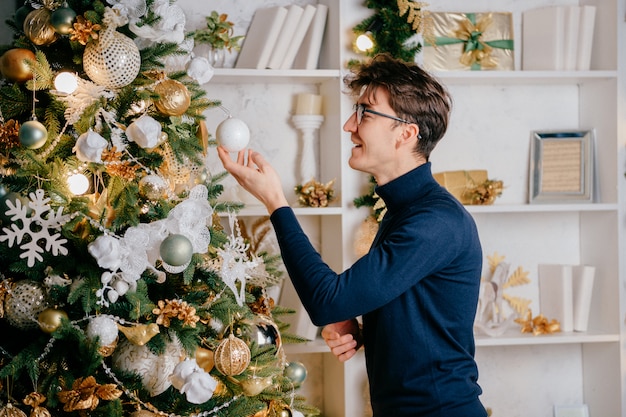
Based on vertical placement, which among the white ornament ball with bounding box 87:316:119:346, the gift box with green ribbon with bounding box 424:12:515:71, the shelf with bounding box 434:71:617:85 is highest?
the gift box with green ribbon with bounding box 424:12:515:71

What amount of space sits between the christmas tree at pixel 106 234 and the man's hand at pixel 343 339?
0.19 m

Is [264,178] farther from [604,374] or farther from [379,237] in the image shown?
[604,374]

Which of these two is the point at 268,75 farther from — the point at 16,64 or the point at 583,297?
the point at 583,297

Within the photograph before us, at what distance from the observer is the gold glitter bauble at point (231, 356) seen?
5.34 ft

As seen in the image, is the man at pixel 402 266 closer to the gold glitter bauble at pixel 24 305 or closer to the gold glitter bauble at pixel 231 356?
the gold glitter bauble at pixel 231 356

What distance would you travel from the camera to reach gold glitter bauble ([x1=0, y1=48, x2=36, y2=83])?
5.14 feet

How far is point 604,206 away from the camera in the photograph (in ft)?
Result: 8.93

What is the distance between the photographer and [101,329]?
148 cm

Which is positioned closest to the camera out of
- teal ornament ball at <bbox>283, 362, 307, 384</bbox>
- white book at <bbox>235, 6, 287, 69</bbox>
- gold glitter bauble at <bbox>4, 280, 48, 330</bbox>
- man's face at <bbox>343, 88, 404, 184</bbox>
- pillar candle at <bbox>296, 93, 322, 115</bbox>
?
gold glitter bauble at <bbox>4, 280, 48, 330</bbox>

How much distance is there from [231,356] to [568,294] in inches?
66.3

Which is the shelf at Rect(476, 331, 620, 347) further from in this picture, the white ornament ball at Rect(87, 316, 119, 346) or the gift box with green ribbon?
the white ornament ball at Rect(87, 316, 119, 346)

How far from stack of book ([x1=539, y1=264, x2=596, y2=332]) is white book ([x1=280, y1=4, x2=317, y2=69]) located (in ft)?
4.30

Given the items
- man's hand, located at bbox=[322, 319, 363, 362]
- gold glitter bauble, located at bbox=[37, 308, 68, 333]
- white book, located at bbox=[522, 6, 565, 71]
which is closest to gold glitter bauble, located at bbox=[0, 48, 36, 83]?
gold glitter bauble, located at bbox=[37, 308, 68, 333]

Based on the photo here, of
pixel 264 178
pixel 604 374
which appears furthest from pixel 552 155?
pixel 264 178
